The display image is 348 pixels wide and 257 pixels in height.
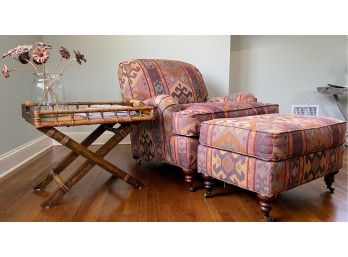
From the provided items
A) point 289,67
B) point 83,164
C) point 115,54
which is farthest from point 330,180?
point 115,54

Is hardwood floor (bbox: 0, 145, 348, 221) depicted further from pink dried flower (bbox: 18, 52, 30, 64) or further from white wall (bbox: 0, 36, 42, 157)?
pink dried flower (bbox: 18, 52, 30, 64)

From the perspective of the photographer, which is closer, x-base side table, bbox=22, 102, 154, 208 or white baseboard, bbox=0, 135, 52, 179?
x-base side table, bbox=22, 102, 154, 208

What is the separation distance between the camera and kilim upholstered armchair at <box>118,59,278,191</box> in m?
1.55

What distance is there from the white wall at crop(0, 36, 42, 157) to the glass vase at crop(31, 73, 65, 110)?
45 centimetres

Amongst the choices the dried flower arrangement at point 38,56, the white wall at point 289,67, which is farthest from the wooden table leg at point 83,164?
the white wall at point 289,67

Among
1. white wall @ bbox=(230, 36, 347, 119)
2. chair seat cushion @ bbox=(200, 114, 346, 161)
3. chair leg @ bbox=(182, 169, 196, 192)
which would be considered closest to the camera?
chair seat cushion @ bbox=(200, 114, 346, 161)

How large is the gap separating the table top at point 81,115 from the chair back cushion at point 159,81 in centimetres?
45

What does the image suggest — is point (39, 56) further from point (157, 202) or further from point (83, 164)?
point (157, 202)

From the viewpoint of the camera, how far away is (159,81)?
6.49 ft

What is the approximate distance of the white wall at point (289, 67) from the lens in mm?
3094

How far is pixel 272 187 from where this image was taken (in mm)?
1169

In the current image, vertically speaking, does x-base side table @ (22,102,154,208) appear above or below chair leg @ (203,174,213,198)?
above

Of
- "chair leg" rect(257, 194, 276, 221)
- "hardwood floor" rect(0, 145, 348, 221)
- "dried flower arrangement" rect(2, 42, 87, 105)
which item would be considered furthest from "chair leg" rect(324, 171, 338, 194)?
"dried flower arrangement" rect(2, 42, 87, 105)

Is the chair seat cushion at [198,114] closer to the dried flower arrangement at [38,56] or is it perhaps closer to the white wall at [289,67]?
the dried flower arrangement at [38,56]
